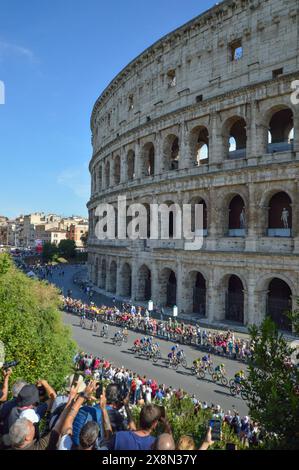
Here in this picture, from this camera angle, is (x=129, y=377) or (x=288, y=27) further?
(x=288, y=27)

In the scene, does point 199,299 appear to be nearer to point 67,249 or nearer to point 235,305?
point 235,305

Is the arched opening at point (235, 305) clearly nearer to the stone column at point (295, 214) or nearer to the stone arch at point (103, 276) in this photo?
the stone column at point (295, 214)

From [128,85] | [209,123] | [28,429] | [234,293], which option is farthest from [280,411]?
[128,85]

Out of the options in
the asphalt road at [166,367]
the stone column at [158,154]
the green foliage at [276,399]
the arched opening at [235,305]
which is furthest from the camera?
the stone column at [158,154]

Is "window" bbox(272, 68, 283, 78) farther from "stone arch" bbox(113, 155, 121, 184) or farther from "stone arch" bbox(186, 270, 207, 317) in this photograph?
"stone arch" bbox(113, 155, 121, 184)

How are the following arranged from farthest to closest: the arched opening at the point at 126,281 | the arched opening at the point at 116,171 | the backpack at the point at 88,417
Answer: the arched opening at the point at 116,171 < the arched opening at the point at 126,281 < the backpack at the point at 88,417

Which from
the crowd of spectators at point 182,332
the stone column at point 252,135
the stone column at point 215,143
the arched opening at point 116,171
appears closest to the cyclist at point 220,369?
the crowd of spectators at point 182,332
